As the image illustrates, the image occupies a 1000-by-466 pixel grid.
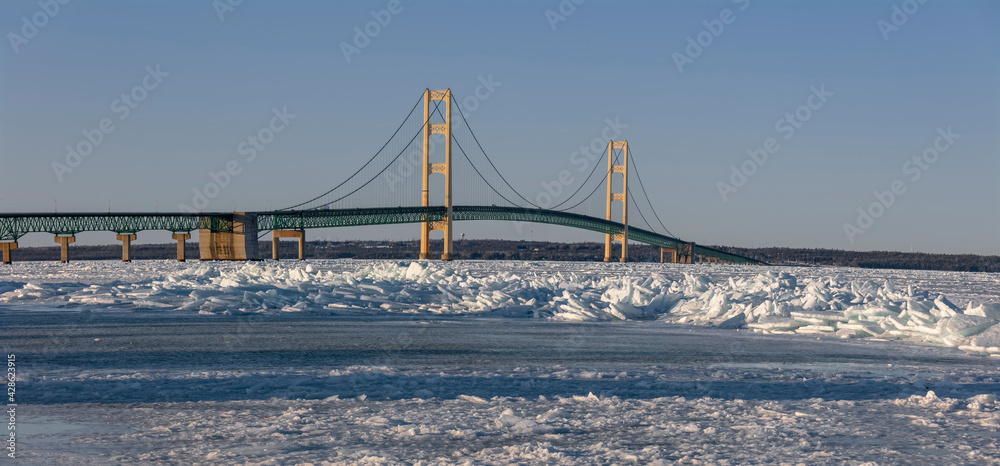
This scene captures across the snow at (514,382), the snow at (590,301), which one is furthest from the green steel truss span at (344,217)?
the snow at (514,382)

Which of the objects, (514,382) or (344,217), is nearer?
(514,382)

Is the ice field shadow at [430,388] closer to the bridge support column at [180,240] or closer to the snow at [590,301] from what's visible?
the snow at [590,301]

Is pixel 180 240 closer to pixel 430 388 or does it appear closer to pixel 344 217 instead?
pixel 344 217

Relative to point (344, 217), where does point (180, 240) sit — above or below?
below

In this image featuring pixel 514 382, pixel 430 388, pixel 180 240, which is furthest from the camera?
pixel 180 240

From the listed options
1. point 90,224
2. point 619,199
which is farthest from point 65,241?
point 619,199

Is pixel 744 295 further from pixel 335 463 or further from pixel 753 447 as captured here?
pixel 335 463

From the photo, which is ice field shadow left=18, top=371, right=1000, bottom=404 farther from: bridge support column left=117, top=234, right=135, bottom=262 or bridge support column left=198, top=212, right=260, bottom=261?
bridge support column left=117, top=234, right=135, bottom=262

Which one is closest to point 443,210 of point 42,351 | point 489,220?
point 489,220
